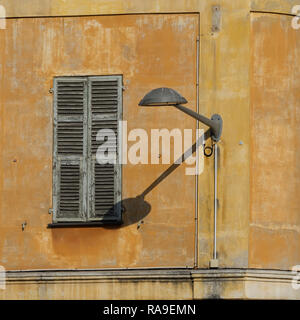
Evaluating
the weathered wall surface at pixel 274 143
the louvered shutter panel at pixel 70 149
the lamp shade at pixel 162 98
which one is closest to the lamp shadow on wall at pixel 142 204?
the louvered shutter panel at pixel 70 149

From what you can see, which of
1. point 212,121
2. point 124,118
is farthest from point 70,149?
point 212,121

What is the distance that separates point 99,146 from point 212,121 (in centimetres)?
165

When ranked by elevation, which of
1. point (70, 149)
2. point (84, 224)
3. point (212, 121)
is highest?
point (212, 121)

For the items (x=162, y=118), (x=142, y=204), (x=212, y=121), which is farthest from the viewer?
(x=162, y=118)

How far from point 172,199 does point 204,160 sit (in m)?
0.67

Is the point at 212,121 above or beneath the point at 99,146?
above

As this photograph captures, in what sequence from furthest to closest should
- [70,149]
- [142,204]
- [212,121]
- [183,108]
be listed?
[70,149]
[142,204]
[212,121]
[183,108]

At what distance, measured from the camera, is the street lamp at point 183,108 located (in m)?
23.0

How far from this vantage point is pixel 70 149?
24.5 meters

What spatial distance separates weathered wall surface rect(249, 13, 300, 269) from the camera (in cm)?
2405

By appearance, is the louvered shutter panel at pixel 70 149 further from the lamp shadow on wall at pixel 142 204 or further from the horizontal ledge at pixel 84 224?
the lamp shadow on wall at pixel 142 204

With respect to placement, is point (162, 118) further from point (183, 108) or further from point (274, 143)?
point (274, 143)

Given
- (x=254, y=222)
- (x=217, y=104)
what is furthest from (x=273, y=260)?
(x=217, y=104)

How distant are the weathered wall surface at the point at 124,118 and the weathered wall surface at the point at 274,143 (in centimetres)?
84
